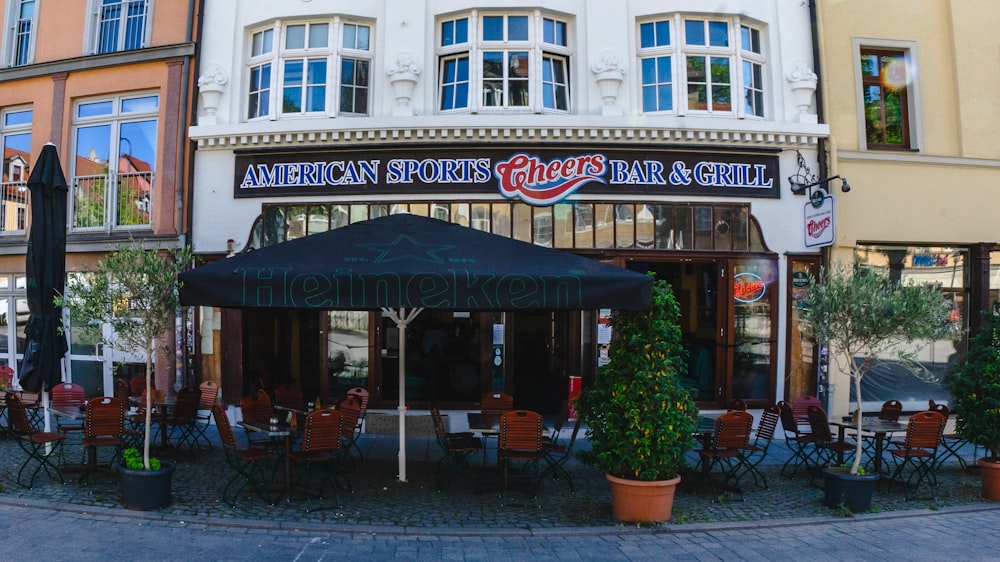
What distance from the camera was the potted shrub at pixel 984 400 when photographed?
742 centimetres

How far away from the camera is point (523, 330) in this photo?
12.6m

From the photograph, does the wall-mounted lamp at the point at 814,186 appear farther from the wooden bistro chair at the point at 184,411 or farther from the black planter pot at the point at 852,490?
the wooden bistro chair at the point at 184,411

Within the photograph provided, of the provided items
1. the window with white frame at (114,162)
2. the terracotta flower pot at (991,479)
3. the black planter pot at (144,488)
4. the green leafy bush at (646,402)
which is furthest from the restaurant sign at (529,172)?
the black planter pot at (144,488)

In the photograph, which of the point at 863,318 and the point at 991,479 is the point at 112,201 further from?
the point at 991,479

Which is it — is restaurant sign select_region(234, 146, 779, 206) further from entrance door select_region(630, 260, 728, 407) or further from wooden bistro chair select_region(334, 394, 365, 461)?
wooden bistro chair select_region(334, 394, 365, 461)

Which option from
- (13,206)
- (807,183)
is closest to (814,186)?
(807,183)

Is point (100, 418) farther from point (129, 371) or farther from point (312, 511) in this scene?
point (129, 371)

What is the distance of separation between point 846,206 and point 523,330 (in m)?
5.73

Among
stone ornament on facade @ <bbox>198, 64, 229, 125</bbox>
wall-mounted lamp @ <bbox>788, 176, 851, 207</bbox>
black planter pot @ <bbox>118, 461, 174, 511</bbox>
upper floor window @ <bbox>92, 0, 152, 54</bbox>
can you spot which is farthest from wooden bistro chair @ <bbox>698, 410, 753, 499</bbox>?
upper floor window @ <bbox>92, 0, 152, 54</bbox>

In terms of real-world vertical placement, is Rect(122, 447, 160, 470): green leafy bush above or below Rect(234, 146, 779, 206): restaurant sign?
below

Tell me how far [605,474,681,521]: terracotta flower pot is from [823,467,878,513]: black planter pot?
68.9 inches

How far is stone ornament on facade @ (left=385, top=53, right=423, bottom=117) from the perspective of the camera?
10820mm

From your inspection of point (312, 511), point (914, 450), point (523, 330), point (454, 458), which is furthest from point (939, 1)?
point (312, 511)

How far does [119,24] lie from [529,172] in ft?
26.5
